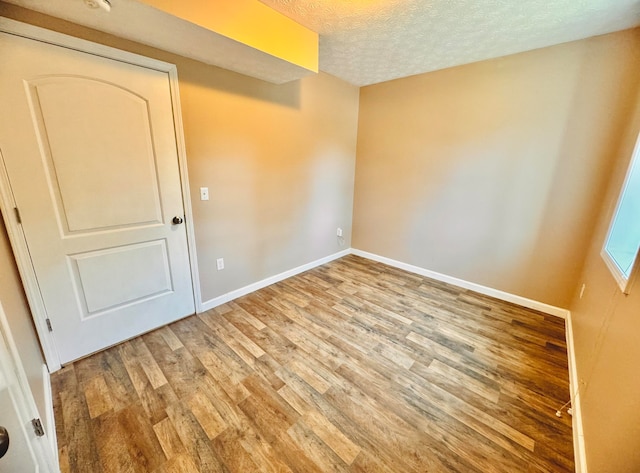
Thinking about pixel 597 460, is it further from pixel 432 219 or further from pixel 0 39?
pixel 0 39

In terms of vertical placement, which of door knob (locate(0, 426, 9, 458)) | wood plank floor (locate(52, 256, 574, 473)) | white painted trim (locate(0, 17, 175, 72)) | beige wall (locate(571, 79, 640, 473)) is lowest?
wood plank floor (locate(52, 256, 574, 473))

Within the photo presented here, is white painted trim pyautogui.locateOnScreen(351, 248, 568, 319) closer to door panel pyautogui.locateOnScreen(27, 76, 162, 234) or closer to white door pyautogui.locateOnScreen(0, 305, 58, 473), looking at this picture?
door panel pyautogui.locateOnScreen(27, 76, 162, 234)

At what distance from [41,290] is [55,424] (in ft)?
2.60

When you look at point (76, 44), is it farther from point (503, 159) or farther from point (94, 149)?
point (503, 159)

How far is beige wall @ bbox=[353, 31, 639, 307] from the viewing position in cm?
212

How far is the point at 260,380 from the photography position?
1.72 meters

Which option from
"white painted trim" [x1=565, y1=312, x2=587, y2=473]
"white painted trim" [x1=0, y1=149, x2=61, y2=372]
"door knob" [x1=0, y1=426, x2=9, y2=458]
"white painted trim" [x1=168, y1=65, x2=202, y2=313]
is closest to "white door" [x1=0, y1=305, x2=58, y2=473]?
"door knob" [x1=0, y1=426, x2=9, y2=458]

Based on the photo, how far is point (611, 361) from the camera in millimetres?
1219

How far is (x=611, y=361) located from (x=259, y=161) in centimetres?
279

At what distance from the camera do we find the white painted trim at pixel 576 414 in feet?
4.05

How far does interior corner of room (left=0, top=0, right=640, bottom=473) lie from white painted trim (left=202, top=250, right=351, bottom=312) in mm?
22

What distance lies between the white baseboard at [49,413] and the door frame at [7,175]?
0.42 ft

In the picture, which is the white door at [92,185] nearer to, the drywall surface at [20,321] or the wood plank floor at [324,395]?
the drywall surface at [20,321]

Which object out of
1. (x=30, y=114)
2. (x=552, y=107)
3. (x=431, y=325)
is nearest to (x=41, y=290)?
(x=30, y=114)
